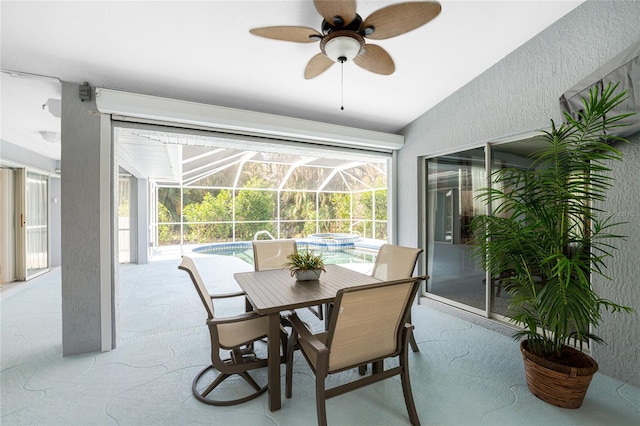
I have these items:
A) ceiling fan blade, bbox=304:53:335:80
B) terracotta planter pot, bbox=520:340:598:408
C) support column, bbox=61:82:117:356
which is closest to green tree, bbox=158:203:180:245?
support column, bbox=61:82:117:356

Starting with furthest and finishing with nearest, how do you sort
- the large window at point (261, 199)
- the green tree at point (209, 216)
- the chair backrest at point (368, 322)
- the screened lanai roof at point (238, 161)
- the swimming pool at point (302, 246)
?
the green tree at point (209, 216) < the swimming pool at point (302, 246) < the large window at point (261, 199) < the screened lanai roof at point (238, 161) < the chair backrest at point (368, 322)

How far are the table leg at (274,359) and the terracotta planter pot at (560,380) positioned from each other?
5.55 feet

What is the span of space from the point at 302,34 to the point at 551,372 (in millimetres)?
2611

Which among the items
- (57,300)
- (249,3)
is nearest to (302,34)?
(249,3)

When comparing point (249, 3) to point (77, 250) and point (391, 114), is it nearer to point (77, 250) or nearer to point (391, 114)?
point (391, 114)

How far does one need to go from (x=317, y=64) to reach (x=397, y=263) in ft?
6.19

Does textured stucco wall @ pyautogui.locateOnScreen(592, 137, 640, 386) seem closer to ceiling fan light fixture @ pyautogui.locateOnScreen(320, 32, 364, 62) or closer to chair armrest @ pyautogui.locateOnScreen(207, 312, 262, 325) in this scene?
ceiling fan light fixture @ pyautogui.locateOnScreen(320, 32, 364, 62)

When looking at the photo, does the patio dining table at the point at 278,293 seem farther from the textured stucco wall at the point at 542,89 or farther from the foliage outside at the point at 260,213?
the foliage outside at the point at 260,213

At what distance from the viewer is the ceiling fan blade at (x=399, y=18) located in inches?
54.7

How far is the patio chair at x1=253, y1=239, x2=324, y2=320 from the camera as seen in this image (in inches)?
122

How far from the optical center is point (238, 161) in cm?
866

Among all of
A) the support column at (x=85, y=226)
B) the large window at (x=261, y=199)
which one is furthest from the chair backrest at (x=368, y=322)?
the large window at (x=261, y=199)

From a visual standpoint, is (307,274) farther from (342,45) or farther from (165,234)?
(165,234)

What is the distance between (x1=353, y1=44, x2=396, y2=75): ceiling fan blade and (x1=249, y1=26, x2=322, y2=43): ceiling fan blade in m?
0.35
